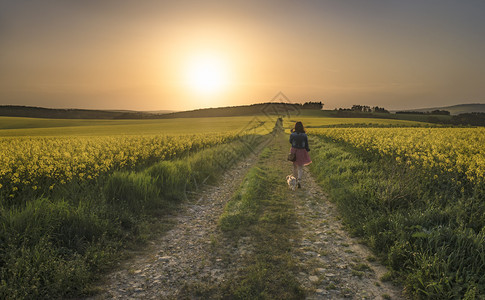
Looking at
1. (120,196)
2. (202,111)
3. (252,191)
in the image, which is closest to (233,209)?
(252,191)

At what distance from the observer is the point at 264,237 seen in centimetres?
547

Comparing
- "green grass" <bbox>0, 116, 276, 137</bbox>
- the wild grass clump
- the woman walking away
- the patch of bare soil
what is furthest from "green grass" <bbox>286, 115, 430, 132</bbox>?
the patch of bare soil

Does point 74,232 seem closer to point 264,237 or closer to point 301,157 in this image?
point 264,237

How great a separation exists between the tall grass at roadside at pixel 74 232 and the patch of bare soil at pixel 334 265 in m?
3.57

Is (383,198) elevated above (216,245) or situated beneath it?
elevated above

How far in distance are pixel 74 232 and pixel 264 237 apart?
4.00 metres

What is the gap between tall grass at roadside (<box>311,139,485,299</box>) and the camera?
139 inches

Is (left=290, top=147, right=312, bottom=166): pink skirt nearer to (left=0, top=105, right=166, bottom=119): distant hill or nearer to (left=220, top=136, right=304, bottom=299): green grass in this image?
(left=220, top=136, right=304, bottom=299): green grass

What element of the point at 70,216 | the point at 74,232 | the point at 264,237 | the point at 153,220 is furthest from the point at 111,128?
the point at 264,237

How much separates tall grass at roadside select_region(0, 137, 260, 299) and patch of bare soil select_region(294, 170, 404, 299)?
3569mm

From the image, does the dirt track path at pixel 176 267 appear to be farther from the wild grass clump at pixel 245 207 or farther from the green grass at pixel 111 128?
the green grass at pixel 111 128

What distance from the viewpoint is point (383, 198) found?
20.6 ft

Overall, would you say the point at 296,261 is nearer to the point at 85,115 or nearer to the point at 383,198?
the point at 383,198

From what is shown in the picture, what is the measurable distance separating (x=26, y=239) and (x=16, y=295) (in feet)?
3.76
